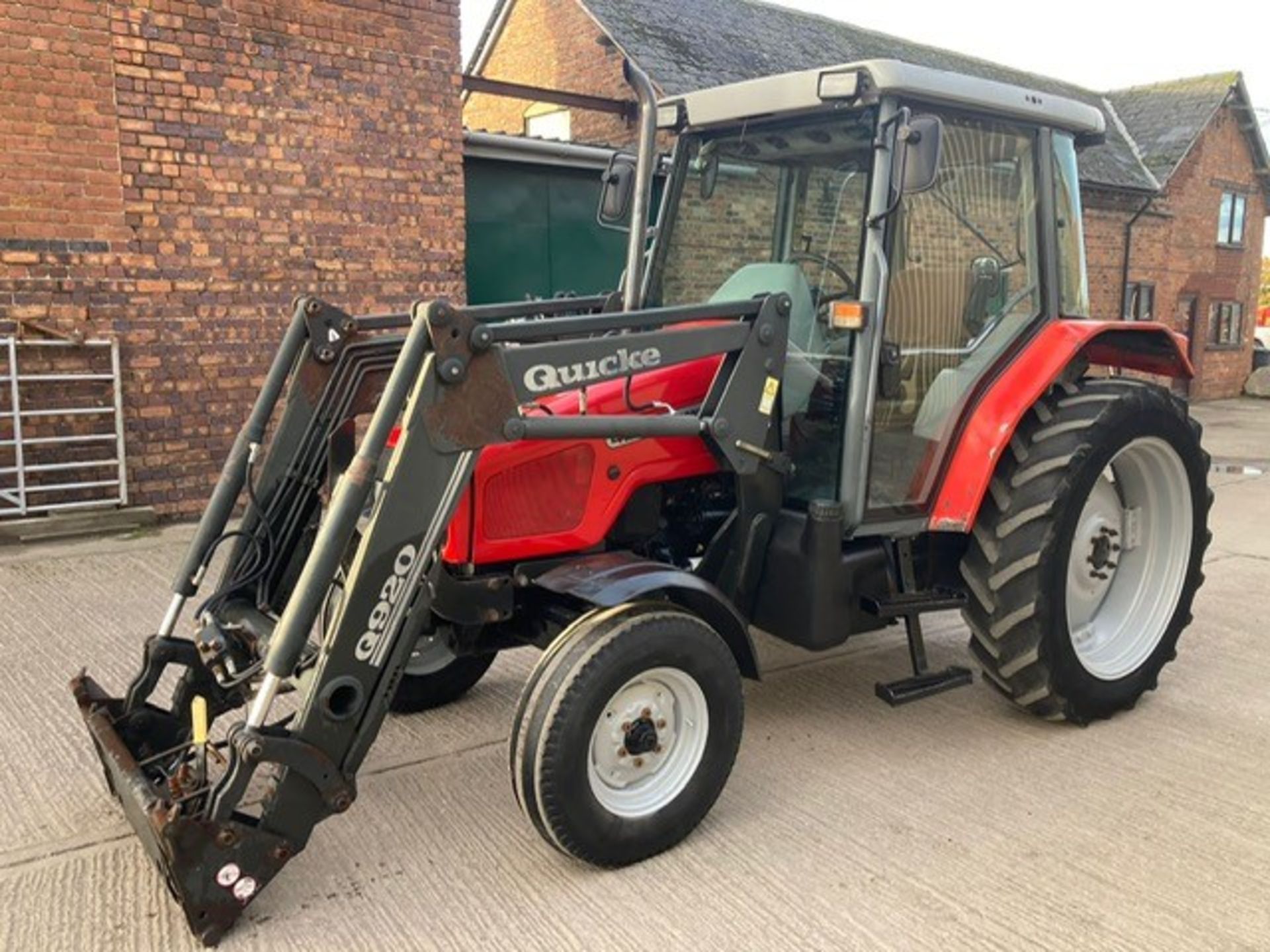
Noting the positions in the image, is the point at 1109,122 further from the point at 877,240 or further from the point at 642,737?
the point at 642,737

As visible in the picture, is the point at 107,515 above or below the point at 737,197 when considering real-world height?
below

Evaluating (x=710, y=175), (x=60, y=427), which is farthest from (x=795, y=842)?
(x=60, y=427)

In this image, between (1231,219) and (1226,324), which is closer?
(1231,219)

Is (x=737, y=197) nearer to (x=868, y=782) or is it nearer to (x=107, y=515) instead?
(x=868, y=782)

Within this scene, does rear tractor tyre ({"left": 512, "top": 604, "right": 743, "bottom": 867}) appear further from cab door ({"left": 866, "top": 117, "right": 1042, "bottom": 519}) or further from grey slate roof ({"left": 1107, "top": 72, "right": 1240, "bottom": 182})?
grey slate roof ({"left": 1107, "top": 72, "right": 1240, "bottom": 182})

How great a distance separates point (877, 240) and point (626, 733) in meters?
1.80

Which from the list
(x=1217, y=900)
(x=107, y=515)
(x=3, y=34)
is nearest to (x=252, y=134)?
(x=3, y=34)

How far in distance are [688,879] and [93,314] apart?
5848 mm

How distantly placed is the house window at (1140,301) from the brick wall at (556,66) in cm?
968

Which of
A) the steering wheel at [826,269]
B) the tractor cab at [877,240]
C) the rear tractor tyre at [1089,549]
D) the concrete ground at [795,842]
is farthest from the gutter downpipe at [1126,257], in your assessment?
the steering wheel at [826,269]

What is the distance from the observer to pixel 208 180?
23.6 feet

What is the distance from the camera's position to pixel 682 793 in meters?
3.05

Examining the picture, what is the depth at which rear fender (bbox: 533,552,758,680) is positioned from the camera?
3.02 meters

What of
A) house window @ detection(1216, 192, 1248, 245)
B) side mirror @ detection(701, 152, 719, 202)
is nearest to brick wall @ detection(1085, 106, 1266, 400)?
house window @ detection(1216, 192, 1248, 245)
